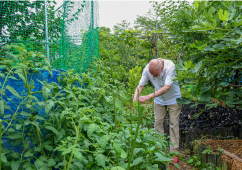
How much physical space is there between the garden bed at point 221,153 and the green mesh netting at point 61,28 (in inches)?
85.8

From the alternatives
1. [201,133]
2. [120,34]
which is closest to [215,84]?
[201,133]

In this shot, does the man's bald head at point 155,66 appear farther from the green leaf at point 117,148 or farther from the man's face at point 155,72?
the green leaf at point 117,148

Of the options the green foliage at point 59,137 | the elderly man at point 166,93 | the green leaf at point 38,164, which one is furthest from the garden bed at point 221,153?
the green leaf at point 38,164

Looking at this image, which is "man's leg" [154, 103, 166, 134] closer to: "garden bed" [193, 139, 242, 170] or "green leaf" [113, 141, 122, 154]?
"garden bed" [193, 139, 242, 170]

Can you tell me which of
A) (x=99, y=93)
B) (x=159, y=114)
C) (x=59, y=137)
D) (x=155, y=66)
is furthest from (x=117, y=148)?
(x=159, y=114)

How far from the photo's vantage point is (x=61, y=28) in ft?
9.95

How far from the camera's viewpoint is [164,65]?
362cm

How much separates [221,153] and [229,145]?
38 cm

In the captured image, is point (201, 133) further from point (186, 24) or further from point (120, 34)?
point (120, 34)

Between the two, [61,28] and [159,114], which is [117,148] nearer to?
[61,28]

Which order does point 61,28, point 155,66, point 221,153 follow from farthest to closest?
point 155,66, point 61,28, point 221,153

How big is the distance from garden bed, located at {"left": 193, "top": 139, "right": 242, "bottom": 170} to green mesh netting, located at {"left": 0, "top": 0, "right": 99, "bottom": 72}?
7.15 ft

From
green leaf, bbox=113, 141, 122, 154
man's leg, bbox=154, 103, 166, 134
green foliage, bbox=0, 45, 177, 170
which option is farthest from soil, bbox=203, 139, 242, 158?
green leaf, bbox=113, 141, 122, 154

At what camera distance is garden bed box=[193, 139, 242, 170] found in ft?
8.36
